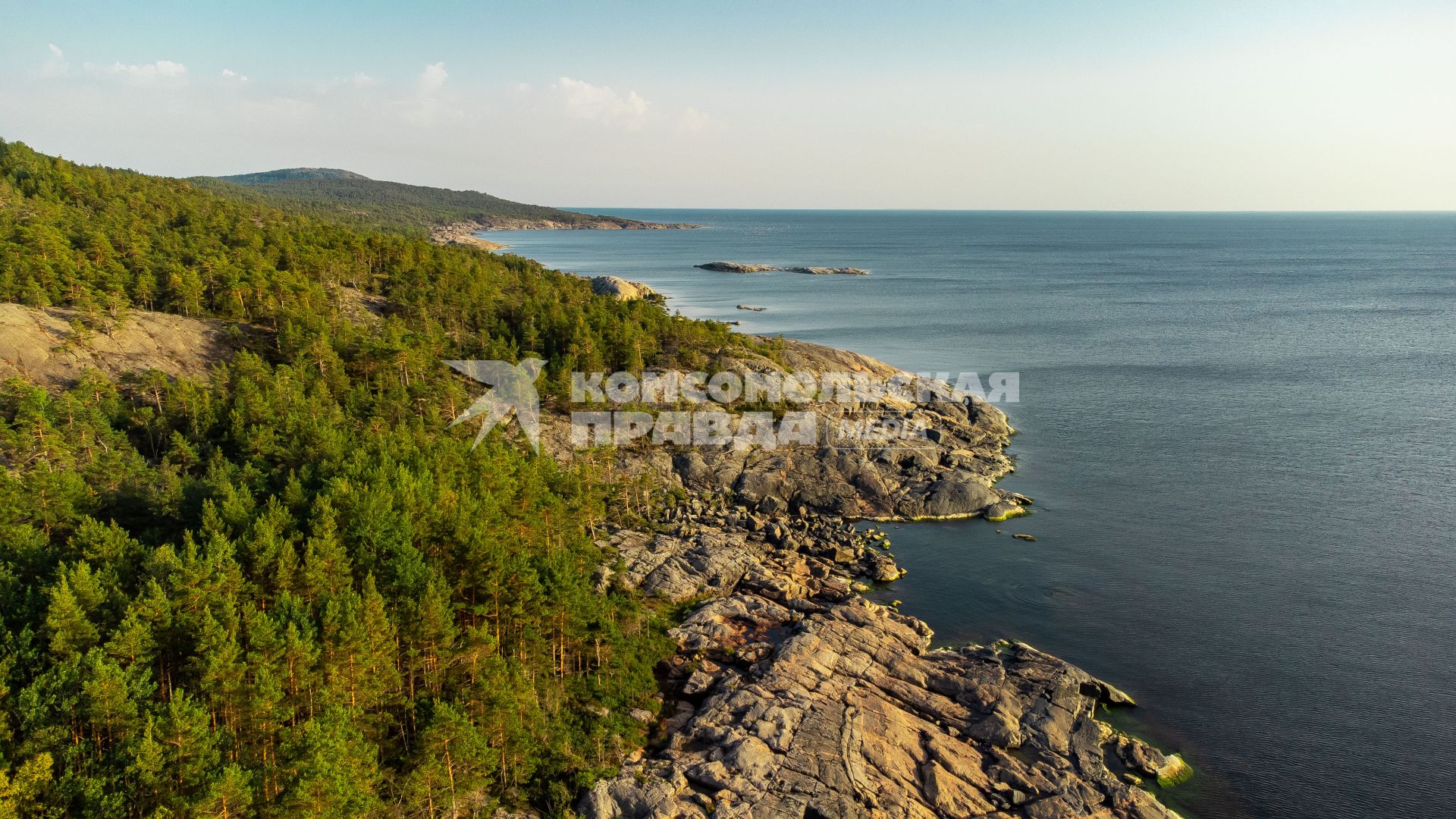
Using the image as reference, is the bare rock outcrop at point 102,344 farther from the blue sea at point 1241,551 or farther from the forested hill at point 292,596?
the blue sea at point 1241,551

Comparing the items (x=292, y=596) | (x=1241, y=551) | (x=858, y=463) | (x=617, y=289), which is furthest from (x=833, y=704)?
(x=617, y=289)

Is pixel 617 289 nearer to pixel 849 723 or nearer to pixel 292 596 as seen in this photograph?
pixel 292 596

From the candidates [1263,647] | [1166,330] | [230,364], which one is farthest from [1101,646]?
[1166,330]

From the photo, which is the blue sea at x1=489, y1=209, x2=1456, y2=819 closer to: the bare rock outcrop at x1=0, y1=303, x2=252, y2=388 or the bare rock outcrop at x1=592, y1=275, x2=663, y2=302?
the bare rock outcrop at x1=592, y1=275, x2=663, y2=302

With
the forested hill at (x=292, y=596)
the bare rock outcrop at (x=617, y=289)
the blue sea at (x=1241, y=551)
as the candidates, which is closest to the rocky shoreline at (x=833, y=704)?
the forested hill at (x=292, y=596)

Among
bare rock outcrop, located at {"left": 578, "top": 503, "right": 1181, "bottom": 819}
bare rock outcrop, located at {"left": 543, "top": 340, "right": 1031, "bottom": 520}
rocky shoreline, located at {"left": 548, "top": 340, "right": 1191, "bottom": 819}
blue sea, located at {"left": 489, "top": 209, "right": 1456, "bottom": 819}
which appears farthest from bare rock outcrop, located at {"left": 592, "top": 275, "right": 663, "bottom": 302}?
bare rock outcrop, located at {"left": 578, "top": 503, "right": 1181, "bottom": 819}

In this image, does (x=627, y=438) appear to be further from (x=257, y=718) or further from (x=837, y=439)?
(x=257, y=718)
